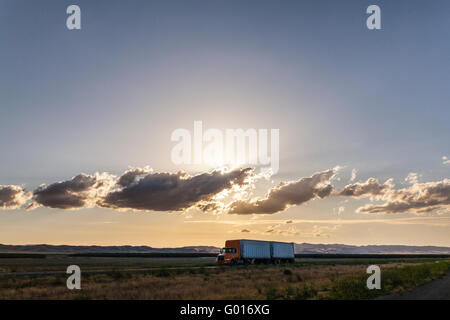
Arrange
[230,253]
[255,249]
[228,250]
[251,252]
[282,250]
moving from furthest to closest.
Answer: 1. [282,250]
2. [255,249]
3. [251,252]
4. [228,250]
5. [230,253]

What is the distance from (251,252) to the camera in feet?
217

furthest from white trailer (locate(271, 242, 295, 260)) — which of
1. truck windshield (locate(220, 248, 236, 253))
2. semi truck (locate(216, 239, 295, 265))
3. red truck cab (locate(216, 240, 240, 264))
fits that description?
truck windshield (locate(220, 248, 236, 253))

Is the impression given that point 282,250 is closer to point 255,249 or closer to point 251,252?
point 255,249

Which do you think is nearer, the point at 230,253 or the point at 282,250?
the point at 230,253

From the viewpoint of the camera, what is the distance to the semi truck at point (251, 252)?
63.2m

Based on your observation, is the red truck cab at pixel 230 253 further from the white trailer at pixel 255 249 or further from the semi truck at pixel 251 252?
the white trailer at pixel 255 249

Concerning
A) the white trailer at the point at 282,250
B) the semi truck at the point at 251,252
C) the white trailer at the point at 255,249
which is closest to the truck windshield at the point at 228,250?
the semi truck at the point at 251,252

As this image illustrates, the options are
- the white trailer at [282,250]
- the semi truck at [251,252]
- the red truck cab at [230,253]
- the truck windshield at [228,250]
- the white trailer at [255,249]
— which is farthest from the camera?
the white trailer at [282,250]

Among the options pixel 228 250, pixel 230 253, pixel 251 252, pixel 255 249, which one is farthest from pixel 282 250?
pixel 230 253

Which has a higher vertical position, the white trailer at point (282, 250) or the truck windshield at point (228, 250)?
the truck windshield at point (228, 250)

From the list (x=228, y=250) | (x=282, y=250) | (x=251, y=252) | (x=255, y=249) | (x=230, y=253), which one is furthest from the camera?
(x=282, y=250)
